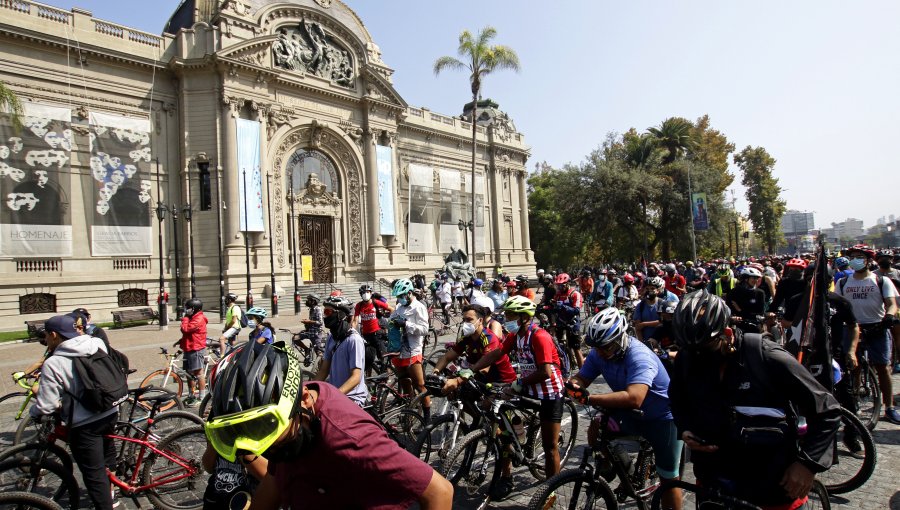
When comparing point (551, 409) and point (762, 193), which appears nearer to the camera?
point (551, 409)

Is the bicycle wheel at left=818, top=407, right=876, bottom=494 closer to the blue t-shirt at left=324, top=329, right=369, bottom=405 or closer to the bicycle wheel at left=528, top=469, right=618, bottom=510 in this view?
the bicycle wheel at left=528, top=469, right=618, bottom=510

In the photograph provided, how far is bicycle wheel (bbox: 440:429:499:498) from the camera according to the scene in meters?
4.52

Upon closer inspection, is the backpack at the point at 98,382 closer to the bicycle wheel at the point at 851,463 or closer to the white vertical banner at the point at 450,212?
the bicycle wheel at the point at 851,463

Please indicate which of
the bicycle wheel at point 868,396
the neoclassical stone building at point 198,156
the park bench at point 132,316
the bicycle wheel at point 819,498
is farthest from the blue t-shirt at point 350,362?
the neoclassical stone building at point 198,156

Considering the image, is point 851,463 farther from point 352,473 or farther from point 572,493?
point 352,473

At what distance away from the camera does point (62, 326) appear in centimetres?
431

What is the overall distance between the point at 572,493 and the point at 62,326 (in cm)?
434

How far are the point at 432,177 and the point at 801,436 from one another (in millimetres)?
37146

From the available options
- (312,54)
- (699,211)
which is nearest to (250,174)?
(312,54)

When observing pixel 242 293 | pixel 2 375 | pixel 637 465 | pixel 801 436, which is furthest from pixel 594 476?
pixel 242 293

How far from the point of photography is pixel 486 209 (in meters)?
43.7

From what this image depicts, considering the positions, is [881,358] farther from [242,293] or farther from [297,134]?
[297,134]

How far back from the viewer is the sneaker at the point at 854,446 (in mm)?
4887

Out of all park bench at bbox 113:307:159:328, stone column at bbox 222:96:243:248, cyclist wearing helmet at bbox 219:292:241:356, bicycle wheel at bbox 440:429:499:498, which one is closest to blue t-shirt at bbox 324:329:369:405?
bicycle wheel at bbox 440:429:499:498
